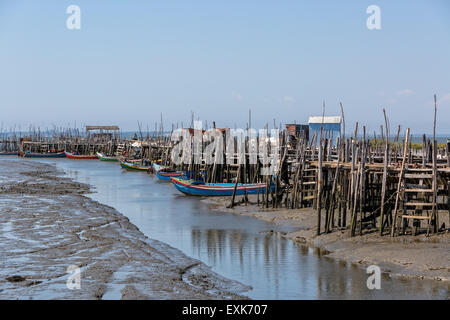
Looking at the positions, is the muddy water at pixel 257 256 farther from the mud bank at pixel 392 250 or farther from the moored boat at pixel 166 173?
the moored boat at pixel 166 173

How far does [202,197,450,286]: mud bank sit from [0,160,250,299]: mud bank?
12.3 ft

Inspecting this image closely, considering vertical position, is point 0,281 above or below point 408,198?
below

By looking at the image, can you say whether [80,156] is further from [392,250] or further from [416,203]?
[392,250]

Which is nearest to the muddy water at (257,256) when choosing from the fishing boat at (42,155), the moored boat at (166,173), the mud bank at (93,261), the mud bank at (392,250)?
the mud bank at (392,250)

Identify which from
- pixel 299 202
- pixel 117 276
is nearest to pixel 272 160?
pixel 299 202

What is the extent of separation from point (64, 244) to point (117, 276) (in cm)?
419

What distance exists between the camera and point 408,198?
57.3 ft

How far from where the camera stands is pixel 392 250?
49.3 feet

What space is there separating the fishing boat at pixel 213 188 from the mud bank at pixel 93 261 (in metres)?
6.85

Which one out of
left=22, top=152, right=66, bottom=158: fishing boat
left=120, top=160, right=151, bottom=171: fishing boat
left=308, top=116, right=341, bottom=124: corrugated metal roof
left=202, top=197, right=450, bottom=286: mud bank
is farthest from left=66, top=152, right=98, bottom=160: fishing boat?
left=202, top=197, right=450, bottom=286: mud bank

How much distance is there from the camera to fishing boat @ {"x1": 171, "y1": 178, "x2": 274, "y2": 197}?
92.5ft

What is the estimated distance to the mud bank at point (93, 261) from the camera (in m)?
12.1

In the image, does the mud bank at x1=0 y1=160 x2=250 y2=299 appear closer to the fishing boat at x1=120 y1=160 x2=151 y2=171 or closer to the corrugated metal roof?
the fishing boat at x1=120 y1=160 x2=151 y2=171
